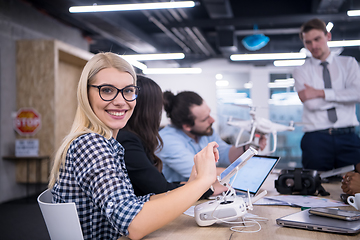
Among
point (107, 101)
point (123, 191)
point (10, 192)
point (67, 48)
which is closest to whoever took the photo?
point (123, 191)

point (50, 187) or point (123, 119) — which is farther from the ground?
point (123, 119)

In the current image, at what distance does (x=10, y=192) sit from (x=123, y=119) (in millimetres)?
4832

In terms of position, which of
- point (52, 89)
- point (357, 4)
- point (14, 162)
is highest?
point (357, 4)

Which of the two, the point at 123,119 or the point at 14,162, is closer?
the point at 123,119

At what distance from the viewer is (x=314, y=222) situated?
40.0 inches

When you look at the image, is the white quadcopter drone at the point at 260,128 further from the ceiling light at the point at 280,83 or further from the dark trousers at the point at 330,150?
the ceiling light at the point at 280,83

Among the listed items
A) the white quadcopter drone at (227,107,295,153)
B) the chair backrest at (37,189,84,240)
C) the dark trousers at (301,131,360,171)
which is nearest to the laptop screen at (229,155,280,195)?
the white quadcopter drone at (227,107,295,153)

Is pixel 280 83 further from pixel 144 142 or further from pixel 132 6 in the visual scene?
pixel 144 142

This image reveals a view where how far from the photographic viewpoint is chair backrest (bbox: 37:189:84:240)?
3.21ft

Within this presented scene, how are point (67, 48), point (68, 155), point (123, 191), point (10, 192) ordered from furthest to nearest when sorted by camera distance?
1. point (67, 48)
2. point (10, 192)
3. point (68, 155)
4. point (123, 191)

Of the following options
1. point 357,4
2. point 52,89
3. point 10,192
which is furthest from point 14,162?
point 357,4

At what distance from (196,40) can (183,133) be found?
6413 millimetres

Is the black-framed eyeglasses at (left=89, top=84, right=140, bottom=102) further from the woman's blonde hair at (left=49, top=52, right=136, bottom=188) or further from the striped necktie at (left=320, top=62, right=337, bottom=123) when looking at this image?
the striped necktie at (left=320, top=62, right=337, bottom=123)

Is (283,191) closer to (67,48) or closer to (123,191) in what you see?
(123,191)
